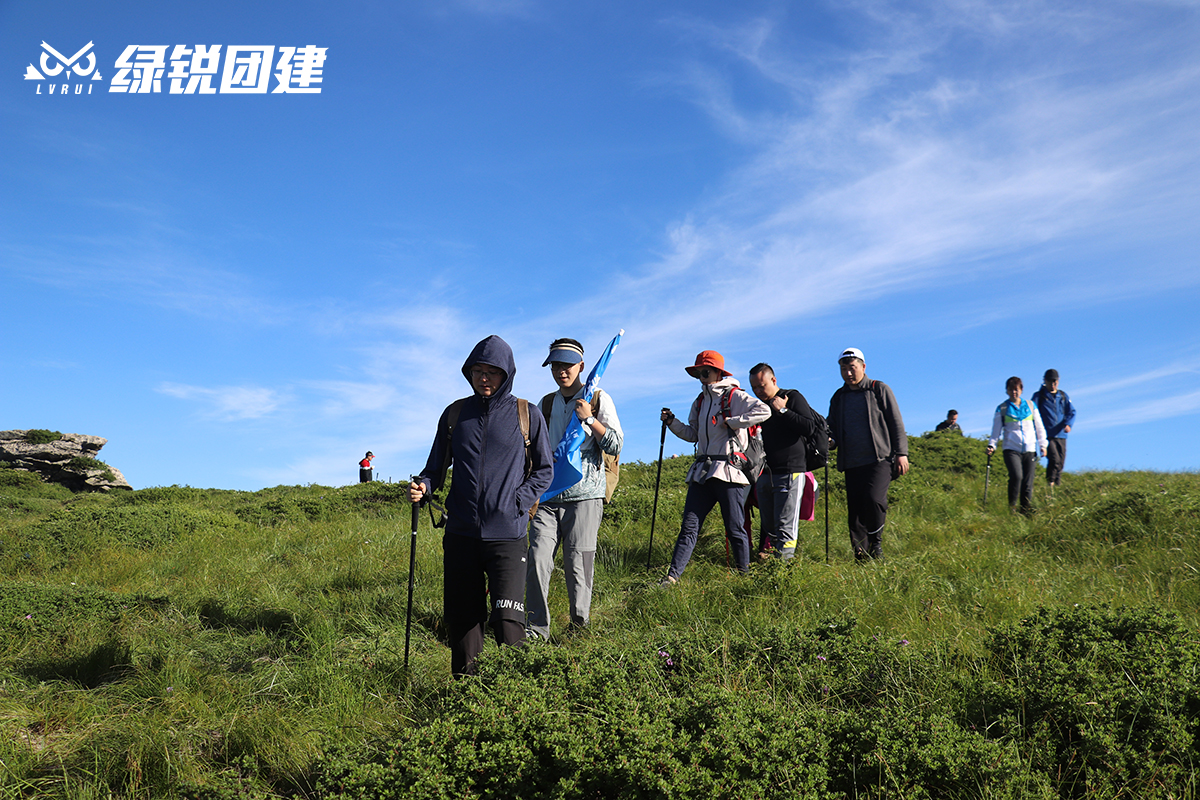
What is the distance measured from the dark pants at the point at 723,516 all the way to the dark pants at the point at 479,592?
7.87 feet

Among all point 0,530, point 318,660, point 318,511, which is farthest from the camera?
point 318,511

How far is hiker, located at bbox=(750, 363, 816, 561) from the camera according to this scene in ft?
24.1

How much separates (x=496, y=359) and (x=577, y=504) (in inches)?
57.5

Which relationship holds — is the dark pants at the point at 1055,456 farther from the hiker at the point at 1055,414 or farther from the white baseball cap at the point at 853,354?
the white baseball cap at the point at 853,354

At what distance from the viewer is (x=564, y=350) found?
5527 mm

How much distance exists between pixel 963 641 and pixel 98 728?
5.29 metres

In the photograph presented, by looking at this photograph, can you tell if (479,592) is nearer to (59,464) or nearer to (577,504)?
(577,504)

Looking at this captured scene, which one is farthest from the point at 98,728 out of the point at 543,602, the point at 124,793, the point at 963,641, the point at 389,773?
the point at 963,641

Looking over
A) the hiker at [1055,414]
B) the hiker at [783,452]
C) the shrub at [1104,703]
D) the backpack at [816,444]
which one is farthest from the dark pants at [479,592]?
the hiker at [1055,414]

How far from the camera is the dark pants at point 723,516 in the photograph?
6555mm

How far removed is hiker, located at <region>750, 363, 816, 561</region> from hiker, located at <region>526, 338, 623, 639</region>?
239 centimetres

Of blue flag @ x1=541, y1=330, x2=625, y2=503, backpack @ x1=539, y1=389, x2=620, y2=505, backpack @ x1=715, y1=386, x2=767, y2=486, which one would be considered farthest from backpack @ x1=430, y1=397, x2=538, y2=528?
backpack @ x1=715, y1=386, x2=767, y2=486

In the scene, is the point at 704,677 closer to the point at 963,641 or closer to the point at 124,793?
the point at 963,641

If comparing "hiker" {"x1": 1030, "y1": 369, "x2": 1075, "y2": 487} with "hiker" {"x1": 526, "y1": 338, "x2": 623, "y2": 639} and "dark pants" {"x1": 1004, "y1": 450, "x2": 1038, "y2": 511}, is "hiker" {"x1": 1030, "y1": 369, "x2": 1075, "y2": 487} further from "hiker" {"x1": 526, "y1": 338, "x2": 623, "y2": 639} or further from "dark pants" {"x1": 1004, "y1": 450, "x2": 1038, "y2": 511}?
"hiker" {"x1": 526, "y1": 338, "x2": 623, "y2": 639}
